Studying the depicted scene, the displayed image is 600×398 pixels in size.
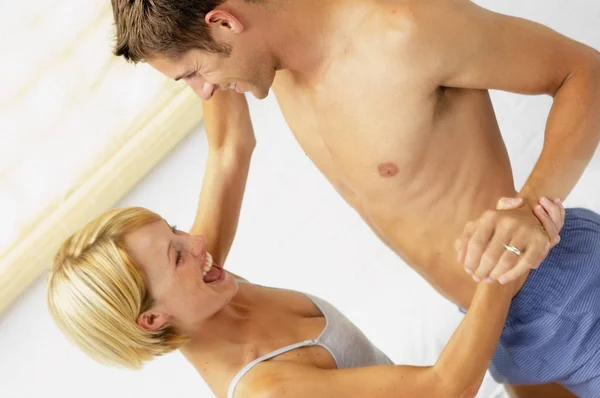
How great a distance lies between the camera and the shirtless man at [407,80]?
1.07 metres

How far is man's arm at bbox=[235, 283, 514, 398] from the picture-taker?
1.06 m

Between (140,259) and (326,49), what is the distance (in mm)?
412

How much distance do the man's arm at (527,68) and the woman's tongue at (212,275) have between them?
1.58 ft

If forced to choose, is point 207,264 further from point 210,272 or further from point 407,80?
point 407,80

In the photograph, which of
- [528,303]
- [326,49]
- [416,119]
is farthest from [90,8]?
[528,303]

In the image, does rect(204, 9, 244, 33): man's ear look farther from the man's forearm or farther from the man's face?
the man's forearm

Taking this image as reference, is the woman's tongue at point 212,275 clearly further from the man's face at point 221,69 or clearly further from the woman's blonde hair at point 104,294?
the man's face at point 221,69

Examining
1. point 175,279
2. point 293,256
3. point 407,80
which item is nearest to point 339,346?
point 175,279

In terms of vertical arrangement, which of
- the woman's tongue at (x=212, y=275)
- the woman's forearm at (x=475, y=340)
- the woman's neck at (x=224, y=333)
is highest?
the woman's forearm at (x=475, y=340)

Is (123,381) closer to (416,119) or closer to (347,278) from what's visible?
(347,278)

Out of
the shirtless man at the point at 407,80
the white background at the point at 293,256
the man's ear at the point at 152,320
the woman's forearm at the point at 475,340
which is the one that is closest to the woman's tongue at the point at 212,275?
the man's ear at the point at 152,320

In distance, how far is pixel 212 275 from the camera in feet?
4.32

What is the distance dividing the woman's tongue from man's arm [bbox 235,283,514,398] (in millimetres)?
168

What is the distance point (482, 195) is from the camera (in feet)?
3.88
